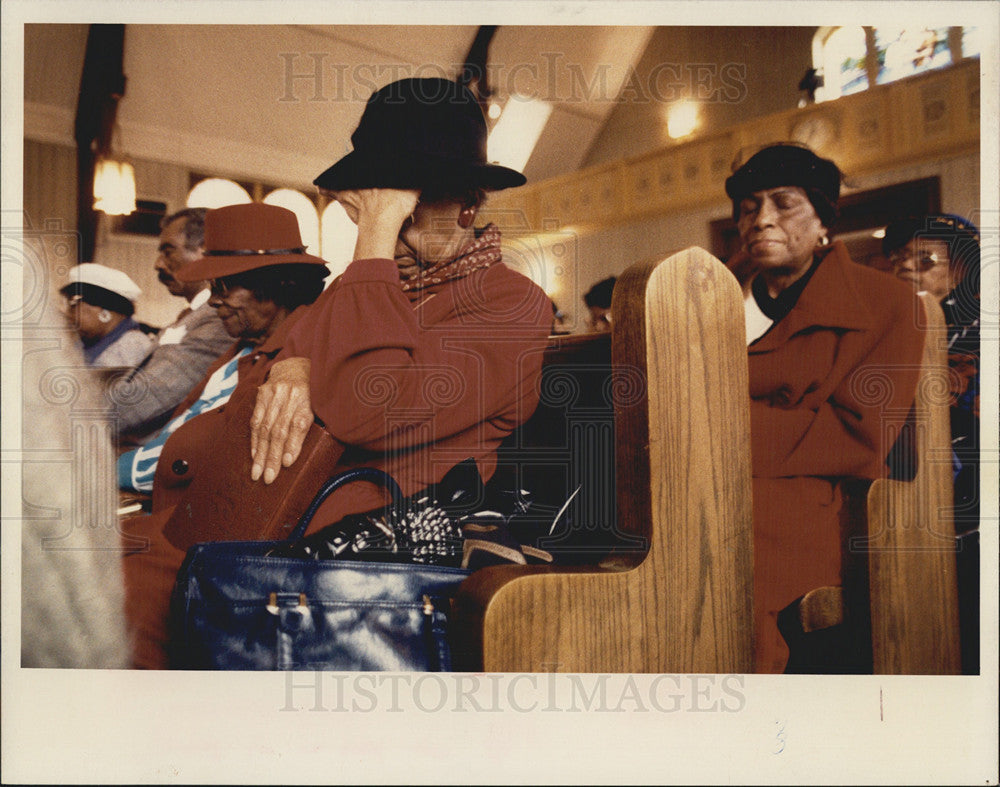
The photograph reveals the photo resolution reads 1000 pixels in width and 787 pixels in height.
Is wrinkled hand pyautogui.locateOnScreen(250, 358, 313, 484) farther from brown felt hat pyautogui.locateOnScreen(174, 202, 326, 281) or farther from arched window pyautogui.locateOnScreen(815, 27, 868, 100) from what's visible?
arched window pyautogui.locateOnScreen(815, 27, 868, 100)

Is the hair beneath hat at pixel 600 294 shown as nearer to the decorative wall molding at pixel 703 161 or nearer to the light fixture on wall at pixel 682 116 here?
the decorative wall molding at pixel 703 161

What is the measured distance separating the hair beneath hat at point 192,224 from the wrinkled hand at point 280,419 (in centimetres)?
32

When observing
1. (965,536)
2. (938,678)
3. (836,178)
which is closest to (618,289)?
(836,178)

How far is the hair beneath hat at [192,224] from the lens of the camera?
157 cm

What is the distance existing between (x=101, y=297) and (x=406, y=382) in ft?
2.15

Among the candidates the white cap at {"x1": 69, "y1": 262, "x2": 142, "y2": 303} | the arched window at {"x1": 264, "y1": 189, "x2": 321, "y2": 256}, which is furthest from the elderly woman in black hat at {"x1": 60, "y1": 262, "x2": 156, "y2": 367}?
the arched window at {"x1": 264, "y1": 189, "x2": 321, "y2": 256}

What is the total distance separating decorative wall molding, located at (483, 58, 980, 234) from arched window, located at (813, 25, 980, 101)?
34 mm

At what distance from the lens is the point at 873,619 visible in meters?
1.47

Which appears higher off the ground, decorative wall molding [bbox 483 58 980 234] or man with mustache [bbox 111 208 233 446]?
decorative wall molding [bbox 483 58 980 234]

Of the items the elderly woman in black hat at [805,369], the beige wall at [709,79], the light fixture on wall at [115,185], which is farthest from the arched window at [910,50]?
the light fixture on wall at [115,185]

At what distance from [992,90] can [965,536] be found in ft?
2.96

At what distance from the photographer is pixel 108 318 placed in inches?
62.2

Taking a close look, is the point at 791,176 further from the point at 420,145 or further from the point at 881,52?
the point at 420,145

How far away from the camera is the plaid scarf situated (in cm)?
150
